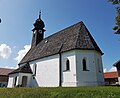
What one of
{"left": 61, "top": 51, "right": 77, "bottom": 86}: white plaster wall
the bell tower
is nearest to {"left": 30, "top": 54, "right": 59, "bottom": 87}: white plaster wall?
{"left": 61, "top": 51, "right": 77, "bottom": 86}: white plaster wall

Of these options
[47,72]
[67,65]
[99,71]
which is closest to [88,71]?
[99,71]

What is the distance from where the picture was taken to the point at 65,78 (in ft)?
57.4

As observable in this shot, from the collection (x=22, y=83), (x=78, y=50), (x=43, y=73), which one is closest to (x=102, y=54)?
(x=78, y=50)

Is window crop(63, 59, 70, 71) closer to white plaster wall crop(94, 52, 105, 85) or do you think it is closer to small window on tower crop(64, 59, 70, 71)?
small window on tower crop(64, 59, 70, 71)

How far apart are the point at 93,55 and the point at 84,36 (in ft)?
10.8

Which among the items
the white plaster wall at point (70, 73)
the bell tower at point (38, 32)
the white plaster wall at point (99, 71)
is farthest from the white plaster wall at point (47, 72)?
the bell tower at point (38, 32)

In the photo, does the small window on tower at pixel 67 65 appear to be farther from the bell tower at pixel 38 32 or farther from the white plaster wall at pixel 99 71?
the bell tower at pixel 38 32

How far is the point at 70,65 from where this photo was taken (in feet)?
57.7

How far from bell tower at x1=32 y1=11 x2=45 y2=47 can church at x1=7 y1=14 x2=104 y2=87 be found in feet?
26.0

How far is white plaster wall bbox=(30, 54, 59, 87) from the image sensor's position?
1893 centimetres

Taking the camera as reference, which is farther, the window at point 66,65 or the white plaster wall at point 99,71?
the window at point 66,65

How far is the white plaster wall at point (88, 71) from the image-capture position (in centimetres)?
1650

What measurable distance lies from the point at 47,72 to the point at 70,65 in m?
4.60

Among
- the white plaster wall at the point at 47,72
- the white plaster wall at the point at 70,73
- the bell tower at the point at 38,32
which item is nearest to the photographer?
the white plaster wall at the point at 70,73
